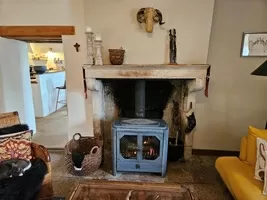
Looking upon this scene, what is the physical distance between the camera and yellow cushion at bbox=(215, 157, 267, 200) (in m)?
1.66

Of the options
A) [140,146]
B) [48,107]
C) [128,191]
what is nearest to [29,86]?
[48,107]

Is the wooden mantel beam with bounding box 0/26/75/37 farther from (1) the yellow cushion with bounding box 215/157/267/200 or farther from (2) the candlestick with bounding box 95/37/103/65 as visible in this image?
(1) the yellow cushion with bounding box 215/157/267/200

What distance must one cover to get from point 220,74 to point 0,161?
2828 mm

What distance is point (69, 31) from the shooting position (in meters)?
3.04

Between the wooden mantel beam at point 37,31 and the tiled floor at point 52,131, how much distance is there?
1.83m

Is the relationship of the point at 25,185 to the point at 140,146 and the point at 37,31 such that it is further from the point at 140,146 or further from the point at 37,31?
the point at 37,31

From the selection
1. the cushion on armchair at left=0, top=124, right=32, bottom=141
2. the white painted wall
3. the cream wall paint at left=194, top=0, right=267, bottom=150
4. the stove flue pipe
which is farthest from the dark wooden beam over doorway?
the cream wall paint at left=194, top=0, right=267, bottom=150

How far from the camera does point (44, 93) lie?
5.46 m

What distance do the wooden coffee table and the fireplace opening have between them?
154cm

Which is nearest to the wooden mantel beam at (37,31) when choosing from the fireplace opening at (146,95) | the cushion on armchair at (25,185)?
the fireplace opening at (146,95)

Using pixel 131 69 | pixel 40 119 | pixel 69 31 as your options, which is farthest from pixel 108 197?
pixel 40 119

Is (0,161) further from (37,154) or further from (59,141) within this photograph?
(59,141)

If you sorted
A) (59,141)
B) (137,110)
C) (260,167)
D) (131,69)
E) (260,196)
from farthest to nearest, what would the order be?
(59,141)
(137,110)
(131,69)
(260,167)
(260,196)

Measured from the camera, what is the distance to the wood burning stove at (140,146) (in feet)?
7.92
